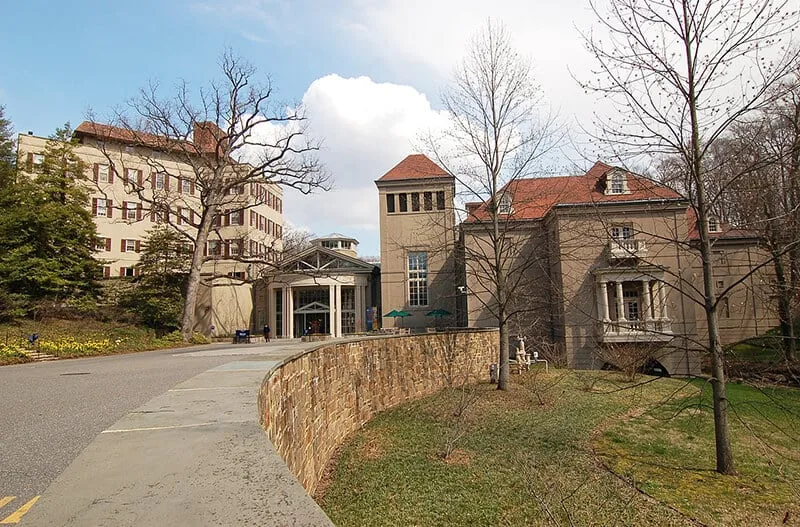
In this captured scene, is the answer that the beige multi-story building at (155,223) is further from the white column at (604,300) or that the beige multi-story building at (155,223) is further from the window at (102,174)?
the white column at (604,300)

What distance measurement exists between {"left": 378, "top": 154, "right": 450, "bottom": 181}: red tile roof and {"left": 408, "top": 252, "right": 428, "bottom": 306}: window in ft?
17.6

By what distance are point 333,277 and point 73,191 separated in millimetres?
16140

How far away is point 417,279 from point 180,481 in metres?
30.6

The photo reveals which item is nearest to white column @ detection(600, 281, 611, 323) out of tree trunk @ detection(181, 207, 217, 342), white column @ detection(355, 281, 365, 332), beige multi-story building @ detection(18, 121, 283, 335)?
white column @ detection(355, 281, 365, 332)

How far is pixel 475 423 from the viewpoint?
43.7 ft

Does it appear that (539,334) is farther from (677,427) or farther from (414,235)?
(677,427)

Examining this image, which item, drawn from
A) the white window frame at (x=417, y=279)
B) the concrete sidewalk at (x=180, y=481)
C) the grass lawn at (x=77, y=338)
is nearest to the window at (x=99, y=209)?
the grass lawn at (x=77, y=338)

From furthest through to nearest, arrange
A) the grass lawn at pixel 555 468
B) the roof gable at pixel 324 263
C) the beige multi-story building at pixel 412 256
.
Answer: the roof gable at pixel 324 263
the beige multi-story building at pixel 412 256
the grass lawn at pixel 555 468

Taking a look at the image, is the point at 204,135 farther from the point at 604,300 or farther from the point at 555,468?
the point at 555,468

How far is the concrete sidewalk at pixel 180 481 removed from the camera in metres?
2.22

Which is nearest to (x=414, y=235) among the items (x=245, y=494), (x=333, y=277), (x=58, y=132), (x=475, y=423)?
(x=333, y=277)

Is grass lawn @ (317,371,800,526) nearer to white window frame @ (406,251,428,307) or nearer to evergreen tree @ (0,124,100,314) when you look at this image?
white window frame @ (406,251,428,307)

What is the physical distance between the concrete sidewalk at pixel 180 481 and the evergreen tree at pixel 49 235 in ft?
91.4

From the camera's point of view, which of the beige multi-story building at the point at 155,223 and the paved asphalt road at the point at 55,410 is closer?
the paved asphalt road at the point at 55,410
